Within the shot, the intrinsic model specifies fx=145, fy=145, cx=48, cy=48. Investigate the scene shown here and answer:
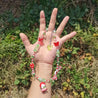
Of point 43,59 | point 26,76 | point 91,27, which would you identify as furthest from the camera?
point 91,27

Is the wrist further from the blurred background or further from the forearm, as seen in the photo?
the blurred background

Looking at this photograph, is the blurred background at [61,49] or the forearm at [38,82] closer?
the forearm at [38,82]

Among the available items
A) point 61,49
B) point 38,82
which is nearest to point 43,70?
point 38,82

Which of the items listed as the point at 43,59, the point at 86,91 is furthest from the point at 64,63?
the point at 43,59

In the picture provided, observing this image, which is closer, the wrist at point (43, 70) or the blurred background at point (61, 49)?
the wrist at point (43, 70)

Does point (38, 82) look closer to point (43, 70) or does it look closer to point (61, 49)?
point (43, 70)

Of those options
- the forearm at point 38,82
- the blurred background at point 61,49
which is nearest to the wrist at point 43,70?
the forearm at point 38,82

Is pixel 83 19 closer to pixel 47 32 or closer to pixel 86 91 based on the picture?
pixel 47 32

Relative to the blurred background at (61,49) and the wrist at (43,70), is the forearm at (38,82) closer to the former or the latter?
the wrist at (43,70)
